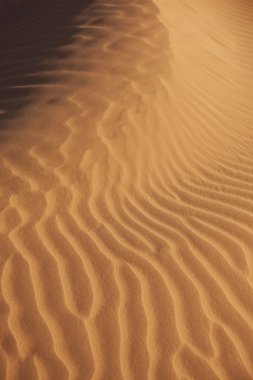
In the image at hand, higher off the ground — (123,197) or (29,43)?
(29,43)

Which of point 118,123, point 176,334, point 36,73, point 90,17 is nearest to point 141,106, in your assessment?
point 118,123

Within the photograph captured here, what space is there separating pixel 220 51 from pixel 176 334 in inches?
189

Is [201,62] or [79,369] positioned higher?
[201,62]

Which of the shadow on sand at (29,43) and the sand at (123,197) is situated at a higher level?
the shadow on sand at (29,43)

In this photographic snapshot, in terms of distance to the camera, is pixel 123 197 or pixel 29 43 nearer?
pixel 123 197

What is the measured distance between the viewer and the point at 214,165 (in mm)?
4578

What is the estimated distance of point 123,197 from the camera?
399 centimetres

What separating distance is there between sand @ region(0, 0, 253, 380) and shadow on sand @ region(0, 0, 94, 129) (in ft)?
0.08

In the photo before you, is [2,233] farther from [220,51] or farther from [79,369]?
[220,51]

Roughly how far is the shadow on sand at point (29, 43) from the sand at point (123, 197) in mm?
24

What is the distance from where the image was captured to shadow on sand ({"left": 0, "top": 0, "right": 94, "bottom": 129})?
4.97 metres

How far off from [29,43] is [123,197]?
297cm

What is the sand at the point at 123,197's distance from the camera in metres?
2.81

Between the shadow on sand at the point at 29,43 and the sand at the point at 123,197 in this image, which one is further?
the shadow on sand at the point at 29,43
